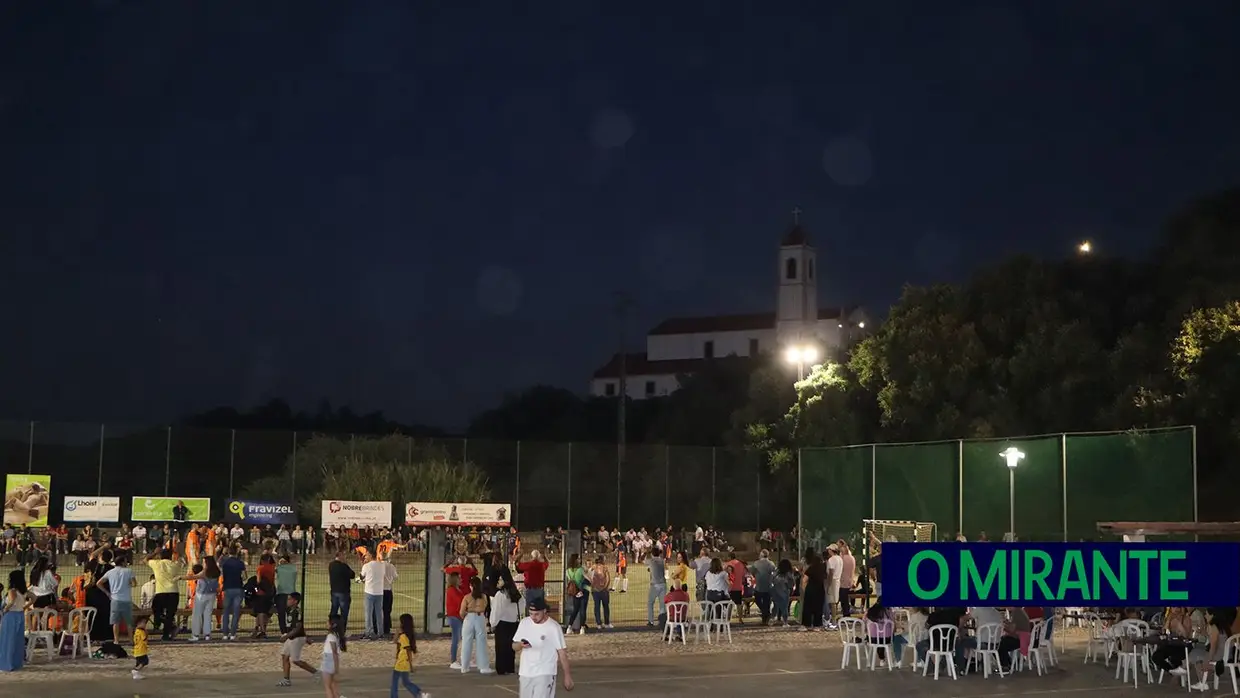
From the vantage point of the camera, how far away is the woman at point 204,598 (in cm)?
2169

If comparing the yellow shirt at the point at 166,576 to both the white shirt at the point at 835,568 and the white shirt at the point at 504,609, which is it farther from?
the white shirt at the point at 835,568

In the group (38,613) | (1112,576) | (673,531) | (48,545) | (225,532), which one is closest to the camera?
(1112,576)

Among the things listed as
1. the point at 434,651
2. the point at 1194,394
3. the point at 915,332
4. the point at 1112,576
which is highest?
the point at 915,332

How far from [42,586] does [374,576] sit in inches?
196

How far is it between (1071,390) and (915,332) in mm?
5480

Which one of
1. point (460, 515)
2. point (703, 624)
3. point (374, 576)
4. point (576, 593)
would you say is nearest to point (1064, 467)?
point (703, 624)

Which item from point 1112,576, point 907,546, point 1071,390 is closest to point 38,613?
point 907,546

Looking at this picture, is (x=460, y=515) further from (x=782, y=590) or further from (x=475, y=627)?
(x=475, y=627)

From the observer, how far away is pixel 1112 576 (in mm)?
9375

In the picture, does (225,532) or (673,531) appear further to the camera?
(673,531)

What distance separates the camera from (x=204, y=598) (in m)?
Answer: 21.9

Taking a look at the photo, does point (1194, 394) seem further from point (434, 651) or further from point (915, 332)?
point (434, 651)

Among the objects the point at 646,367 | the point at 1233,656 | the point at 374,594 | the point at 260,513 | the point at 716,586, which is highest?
the point at 646,367

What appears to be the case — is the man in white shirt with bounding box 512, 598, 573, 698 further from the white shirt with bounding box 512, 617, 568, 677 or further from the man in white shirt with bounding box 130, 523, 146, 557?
the man in white shirt with bounding box 130, 523, 146, 557
